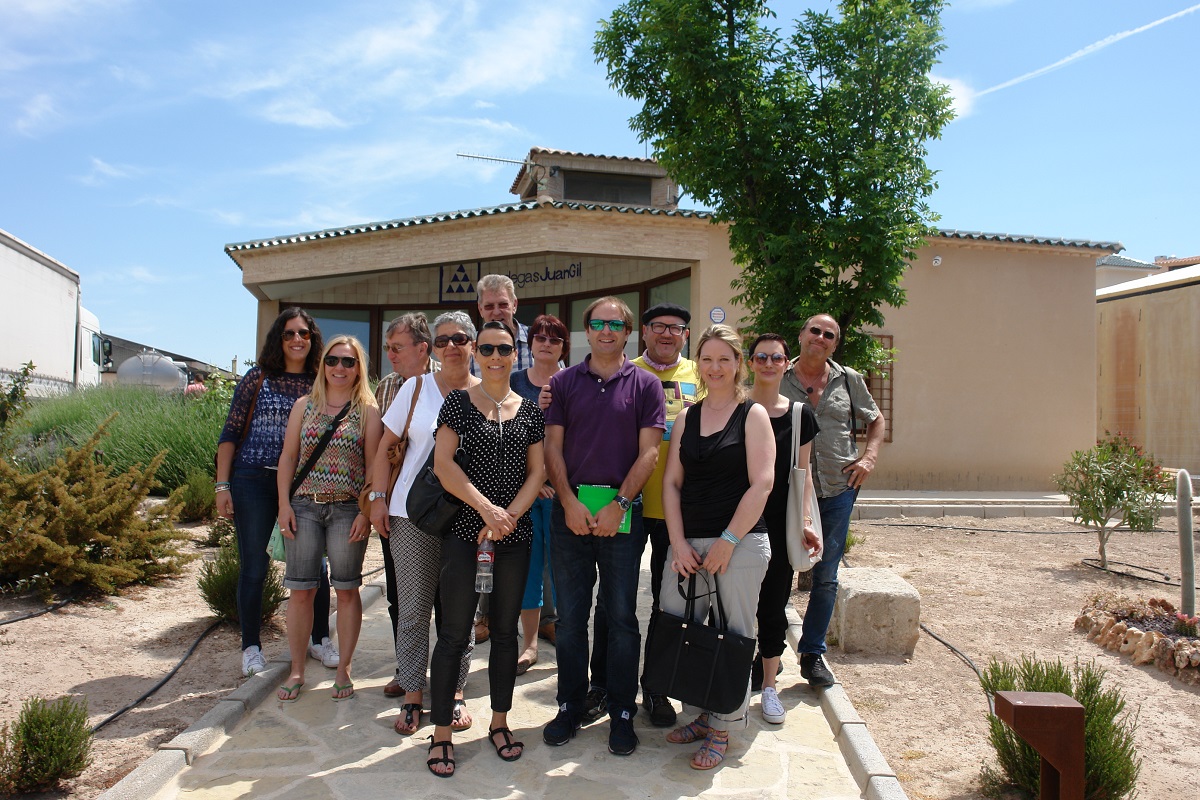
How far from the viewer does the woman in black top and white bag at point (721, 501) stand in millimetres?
3580

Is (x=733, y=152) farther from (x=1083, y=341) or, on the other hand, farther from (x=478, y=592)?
(x=1083, y=341)

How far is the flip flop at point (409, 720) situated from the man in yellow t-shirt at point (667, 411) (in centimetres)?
81

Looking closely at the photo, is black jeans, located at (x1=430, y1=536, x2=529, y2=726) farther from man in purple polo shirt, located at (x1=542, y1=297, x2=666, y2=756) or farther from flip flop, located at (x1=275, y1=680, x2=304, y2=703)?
flip flop, located at (x1=275, y1=680, x2=304, y2=703)

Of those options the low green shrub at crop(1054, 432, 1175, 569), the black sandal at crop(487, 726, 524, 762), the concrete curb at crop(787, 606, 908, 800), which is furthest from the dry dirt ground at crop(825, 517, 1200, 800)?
the black sandal at crop(487, 726, 524, 762)

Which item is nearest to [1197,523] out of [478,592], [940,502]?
[940,502]

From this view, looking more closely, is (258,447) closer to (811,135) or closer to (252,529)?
(252,529)

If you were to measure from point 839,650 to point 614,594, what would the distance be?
2404 mm

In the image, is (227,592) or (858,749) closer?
(858,749)

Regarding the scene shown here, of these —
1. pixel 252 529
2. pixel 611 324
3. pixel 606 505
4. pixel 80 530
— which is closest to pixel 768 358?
pixel 611 324

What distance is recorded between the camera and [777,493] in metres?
3.98

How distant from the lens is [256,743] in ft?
12.5

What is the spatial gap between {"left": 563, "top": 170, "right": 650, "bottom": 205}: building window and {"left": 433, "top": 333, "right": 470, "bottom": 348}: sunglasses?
12942 millimetres

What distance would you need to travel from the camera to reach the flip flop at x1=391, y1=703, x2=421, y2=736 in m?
3.92

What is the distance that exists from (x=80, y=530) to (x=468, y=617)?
417 centimetres
